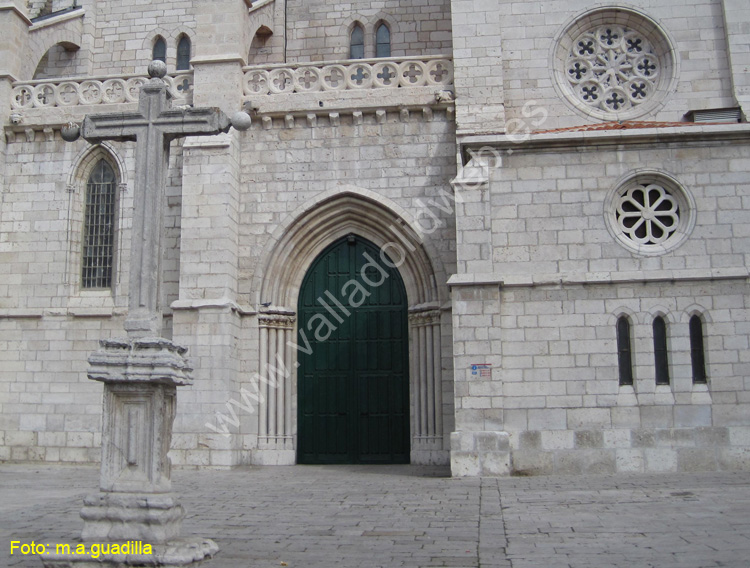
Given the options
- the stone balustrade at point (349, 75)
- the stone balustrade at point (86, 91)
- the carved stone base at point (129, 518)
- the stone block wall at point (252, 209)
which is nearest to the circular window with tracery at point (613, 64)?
the stone balustrade at point (349, 75)

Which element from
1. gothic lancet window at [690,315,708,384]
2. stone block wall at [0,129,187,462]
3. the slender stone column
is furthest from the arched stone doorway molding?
gothic lancet window at [690,315,708,384]

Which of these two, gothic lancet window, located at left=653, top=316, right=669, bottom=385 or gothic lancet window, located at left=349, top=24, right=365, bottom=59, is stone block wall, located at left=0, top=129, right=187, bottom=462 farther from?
gothic lancet window, located at left=653, top=316, right=669, bottom=385

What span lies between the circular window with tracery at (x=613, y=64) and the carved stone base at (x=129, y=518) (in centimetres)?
1066

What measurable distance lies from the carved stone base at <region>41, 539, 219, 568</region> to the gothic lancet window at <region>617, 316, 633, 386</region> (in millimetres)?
7520

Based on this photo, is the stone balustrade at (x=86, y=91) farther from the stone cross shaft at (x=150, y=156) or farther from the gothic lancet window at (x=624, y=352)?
the gothic lancet window at (x=624, y=352)

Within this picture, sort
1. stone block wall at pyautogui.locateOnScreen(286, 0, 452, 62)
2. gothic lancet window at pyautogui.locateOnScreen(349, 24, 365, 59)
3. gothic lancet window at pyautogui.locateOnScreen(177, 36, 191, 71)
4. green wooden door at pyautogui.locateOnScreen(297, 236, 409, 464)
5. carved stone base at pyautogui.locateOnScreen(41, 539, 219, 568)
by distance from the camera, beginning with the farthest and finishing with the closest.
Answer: gothic lancet window at pyautogui.locateOnScreen(177, 36, 191, 71), gothic lancet window at pyautogui.locateOnScreen(349, 24, 365, 59), stone block wall at pyautogui.locateOnScreen(286, 0, 452, 62), green wooden door at pyautogui.locateOnScreen(297, 236, 409, 464), carved stone base at pyautogui.locateOnScreen(41, 539, 219, 568)

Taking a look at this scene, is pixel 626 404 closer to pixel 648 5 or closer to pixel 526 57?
pixel 526 57

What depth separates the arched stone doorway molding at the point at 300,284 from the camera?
43.7 feet

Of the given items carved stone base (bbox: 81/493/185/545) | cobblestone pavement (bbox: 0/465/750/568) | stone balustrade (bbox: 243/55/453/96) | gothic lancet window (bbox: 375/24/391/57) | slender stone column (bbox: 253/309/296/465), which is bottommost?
cobblestone pavement (bbox: 0/465/750/568)

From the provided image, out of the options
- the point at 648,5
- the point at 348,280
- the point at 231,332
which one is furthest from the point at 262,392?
the point at 648,5

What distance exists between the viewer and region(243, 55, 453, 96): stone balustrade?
1380 cm

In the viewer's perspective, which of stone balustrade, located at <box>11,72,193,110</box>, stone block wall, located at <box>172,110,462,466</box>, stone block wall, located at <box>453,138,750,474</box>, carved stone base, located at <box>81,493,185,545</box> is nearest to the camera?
carved stone base, located at <box>81,493,185,545</box>

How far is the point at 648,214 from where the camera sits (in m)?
11.7

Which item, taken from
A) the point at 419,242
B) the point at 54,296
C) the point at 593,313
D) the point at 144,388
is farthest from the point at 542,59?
the point at 144,388
